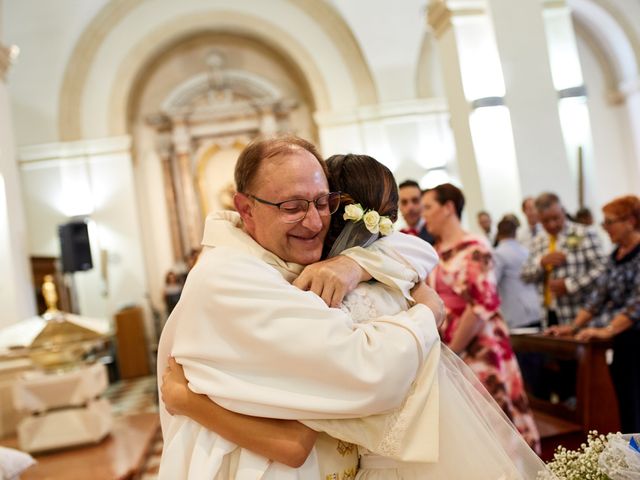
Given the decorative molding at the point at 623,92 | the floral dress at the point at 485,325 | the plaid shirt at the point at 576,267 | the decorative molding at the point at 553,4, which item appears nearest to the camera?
the floral dress at the point at 485,325

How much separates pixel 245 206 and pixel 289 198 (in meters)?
0.16

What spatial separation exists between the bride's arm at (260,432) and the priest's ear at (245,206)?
0.48m

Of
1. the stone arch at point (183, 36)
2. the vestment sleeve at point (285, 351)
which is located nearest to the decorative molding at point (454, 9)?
the vestment sleeve at point (285, 351)

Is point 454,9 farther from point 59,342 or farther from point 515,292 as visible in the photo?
point 59,342

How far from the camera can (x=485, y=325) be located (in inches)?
128

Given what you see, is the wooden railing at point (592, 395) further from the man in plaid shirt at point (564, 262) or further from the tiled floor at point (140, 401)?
the tiled floor at point (140, 401)

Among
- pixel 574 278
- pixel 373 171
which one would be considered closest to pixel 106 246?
pixel 574 278

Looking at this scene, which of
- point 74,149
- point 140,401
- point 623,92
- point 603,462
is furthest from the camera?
point 623,92

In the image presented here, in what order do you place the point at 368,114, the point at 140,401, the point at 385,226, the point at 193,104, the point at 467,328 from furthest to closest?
the point at 193,104 < the point at 368,114 < the point at 140,401 < the point at 467,328 < the point at 385,226

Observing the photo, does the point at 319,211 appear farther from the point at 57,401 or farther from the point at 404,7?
the point at 404,7

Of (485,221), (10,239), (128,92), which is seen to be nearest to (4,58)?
(10,239)

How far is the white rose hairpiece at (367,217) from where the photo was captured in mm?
1693

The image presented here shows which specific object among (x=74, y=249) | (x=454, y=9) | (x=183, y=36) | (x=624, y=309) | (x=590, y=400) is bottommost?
(x=590, y=400)

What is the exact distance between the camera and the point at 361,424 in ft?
5.04
